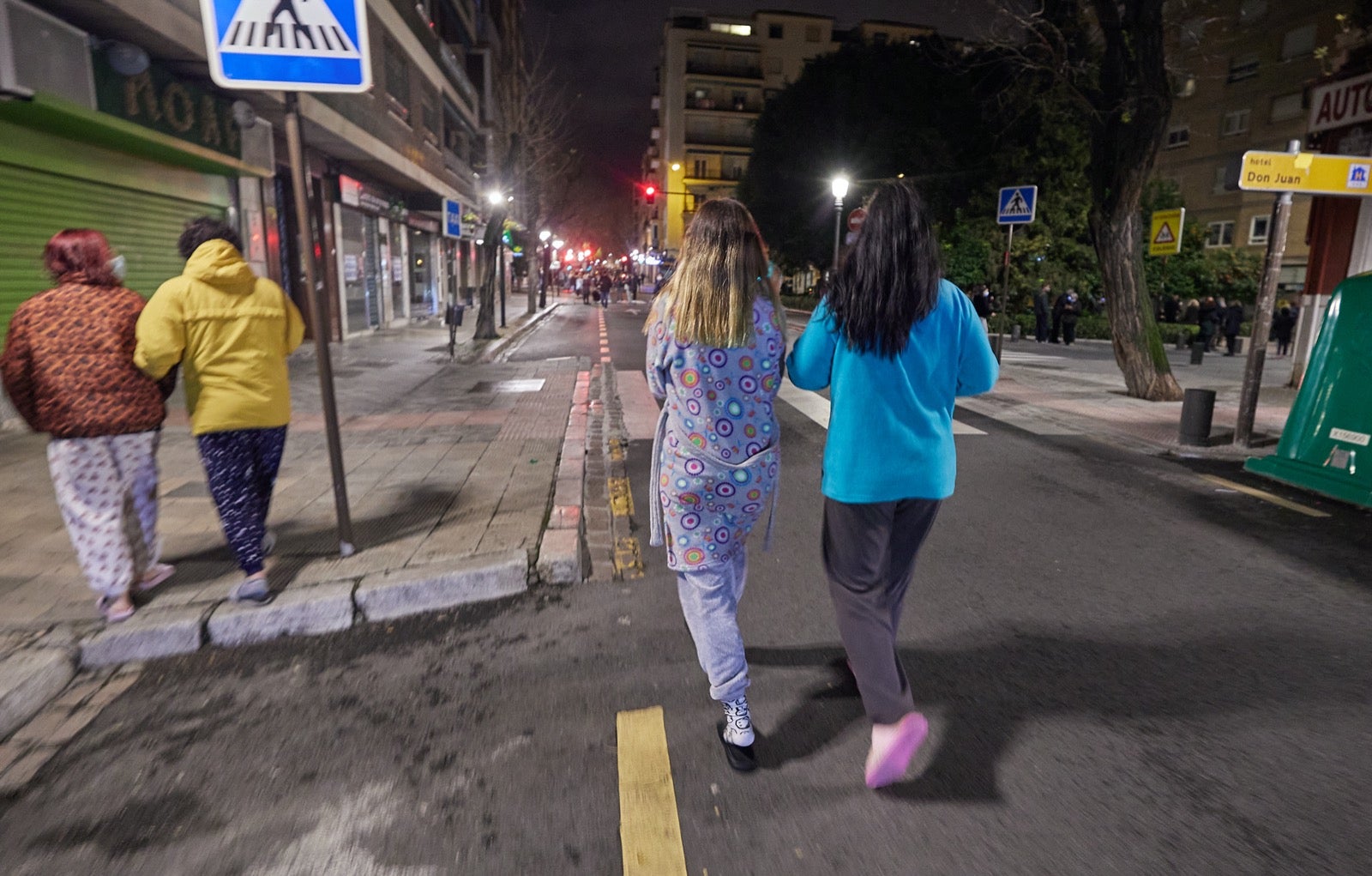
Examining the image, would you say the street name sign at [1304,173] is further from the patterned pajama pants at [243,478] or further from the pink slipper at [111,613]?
the pink slipper at [111,613]

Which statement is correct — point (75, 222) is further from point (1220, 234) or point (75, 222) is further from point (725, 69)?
point (725, 69)

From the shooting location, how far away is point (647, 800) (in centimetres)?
254

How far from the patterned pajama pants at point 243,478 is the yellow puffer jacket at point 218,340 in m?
0.07

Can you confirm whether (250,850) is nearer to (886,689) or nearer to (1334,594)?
(886,689)

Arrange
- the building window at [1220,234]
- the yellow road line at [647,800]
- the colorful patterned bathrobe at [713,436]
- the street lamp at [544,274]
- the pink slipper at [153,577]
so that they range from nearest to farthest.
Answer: the yellow road line at [647,800], the colorful patterned bathrobe at [713,436], the pink slipper at [153,577], the building window at [1220,234], the street lamp at [544,274]

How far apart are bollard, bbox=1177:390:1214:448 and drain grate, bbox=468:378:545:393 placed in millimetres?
7777

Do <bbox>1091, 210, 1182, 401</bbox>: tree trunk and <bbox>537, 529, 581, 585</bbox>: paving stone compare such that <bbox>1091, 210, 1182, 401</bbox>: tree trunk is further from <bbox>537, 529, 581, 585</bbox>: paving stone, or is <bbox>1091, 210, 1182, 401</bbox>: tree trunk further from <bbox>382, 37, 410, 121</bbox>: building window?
<bbox>382, 37, 410, 121</bbox>: building window

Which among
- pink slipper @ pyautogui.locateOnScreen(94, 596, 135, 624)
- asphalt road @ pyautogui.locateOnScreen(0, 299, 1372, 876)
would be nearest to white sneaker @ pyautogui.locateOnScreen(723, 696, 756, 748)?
asphalt road @ pyautogui.locateOnScreen(0, 299, 1372, 876)

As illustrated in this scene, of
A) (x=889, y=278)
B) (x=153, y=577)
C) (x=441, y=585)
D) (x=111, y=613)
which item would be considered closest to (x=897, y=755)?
(x=889, y=278)

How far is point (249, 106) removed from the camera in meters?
12.9

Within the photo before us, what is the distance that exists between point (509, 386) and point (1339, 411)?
9.48 meters

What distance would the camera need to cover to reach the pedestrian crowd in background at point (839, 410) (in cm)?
247

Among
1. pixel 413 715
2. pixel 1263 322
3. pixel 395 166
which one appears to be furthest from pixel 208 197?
pixel 1263 322

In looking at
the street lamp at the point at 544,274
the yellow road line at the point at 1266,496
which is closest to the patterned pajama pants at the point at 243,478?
the yellow road line at the point at 1266,496
